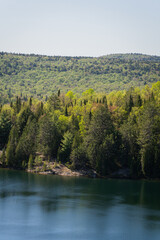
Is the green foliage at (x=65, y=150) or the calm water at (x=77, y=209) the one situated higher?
the green foliage at (x=65, y=150)

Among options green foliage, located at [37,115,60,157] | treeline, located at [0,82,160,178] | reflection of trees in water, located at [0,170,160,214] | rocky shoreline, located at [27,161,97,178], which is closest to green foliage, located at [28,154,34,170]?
treeline, located at [0,82,160,178]

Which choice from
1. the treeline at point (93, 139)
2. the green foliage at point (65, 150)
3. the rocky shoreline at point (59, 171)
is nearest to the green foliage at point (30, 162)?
the treeline at point (93, 139)

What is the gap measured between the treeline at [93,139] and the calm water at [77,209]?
7513 mm

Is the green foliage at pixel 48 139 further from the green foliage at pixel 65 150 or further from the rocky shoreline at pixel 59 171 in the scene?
the rocky shoreline at pixel 59 171

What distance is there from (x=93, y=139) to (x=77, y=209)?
37882mm

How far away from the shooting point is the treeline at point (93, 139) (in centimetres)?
9619

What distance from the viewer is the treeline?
96.2m

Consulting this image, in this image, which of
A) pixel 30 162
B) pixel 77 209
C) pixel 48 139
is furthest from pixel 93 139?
pixel 77 209

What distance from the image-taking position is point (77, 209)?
208 ft

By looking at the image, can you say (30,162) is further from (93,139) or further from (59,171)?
(93,139)

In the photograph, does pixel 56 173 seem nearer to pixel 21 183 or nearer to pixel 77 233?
pixel 21 183

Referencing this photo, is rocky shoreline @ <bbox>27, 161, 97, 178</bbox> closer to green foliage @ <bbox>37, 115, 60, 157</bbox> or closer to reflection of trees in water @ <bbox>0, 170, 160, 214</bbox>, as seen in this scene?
reflection of trees in water @ <bbox>0, 170, 160, 214</bbox>

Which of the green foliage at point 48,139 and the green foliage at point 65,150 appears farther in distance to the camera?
the green foliage at point 48,139

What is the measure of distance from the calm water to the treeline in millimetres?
7513
